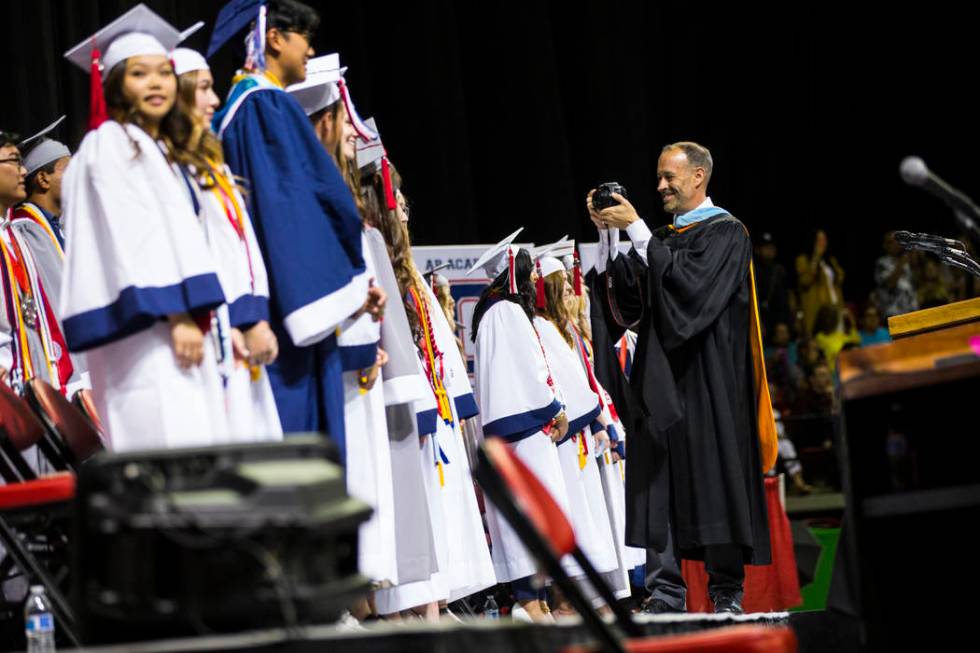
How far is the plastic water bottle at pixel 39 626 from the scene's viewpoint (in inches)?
122

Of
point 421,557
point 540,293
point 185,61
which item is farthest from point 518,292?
point 185,61

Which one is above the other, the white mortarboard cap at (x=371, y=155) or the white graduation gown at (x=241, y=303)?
the white mortarboard cap at (x=371, y=155)

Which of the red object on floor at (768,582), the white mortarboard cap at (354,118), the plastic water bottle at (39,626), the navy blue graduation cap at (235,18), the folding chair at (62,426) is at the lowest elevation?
the red object on floor at (768,582)

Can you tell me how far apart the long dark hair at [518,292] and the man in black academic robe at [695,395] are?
1.29 m

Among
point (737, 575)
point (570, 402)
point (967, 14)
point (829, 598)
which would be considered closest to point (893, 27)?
point (967, 14)

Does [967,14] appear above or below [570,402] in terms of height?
above

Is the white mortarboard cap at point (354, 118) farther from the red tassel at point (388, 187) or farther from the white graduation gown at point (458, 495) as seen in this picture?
the white graduation gown at point (458, 495)

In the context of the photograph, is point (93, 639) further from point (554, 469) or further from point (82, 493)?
point (554, 469)

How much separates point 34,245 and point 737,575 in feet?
10.6

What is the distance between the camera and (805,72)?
14680 mm

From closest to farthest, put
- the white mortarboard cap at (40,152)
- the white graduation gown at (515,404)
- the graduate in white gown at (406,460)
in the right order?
the graduate in white gown at (406,460), the white mortarboard cap at (40,152), the white graduation gown at (515,404)

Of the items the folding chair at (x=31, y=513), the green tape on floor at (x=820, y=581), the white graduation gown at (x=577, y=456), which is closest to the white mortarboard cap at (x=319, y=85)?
the folding chair at (x=31, y=513)

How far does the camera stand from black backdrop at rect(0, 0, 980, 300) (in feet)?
32.0

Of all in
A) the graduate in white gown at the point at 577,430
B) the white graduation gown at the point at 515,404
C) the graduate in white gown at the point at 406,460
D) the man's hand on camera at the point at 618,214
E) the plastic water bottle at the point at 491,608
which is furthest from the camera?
the plastic water bottle at the point at 491,608
